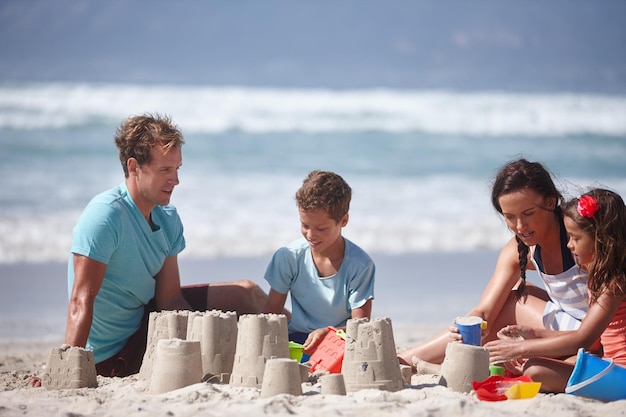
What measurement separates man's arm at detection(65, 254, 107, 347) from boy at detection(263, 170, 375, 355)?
99 cm

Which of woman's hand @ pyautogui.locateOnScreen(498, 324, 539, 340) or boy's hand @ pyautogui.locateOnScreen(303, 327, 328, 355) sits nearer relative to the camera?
woman's hand @ pyautogui.locateOnScreen(498, 324, 539, 340)

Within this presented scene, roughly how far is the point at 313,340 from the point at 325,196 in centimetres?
81

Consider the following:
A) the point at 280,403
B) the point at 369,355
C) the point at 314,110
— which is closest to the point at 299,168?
the point at 314,110

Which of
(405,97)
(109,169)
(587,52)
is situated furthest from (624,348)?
(587,52)

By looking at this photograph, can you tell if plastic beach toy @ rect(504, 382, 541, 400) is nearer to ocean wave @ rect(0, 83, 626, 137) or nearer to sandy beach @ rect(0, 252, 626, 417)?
sandy beach @ rect(0, 252, 626, 417)

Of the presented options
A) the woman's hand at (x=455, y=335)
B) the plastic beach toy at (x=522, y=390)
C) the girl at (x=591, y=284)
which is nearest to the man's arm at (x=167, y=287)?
the woman's hand at (x=455, y=335)

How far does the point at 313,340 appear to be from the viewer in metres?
4.42

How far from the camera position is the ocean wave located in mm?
17594

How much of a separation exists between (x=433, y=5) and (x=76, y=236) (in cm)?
3108

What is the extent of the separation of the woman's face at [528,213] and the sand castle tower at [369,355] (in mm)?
1024

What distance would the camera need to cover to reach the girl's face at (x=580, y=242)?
4.14 m

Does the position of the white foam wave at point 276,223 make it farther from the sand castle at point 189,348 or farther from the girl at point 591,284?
the girl at point 591,284

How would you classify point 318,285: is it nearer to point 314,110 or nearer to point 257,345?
point 257,345

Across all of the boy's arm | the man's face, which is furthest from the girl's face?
the man's face
